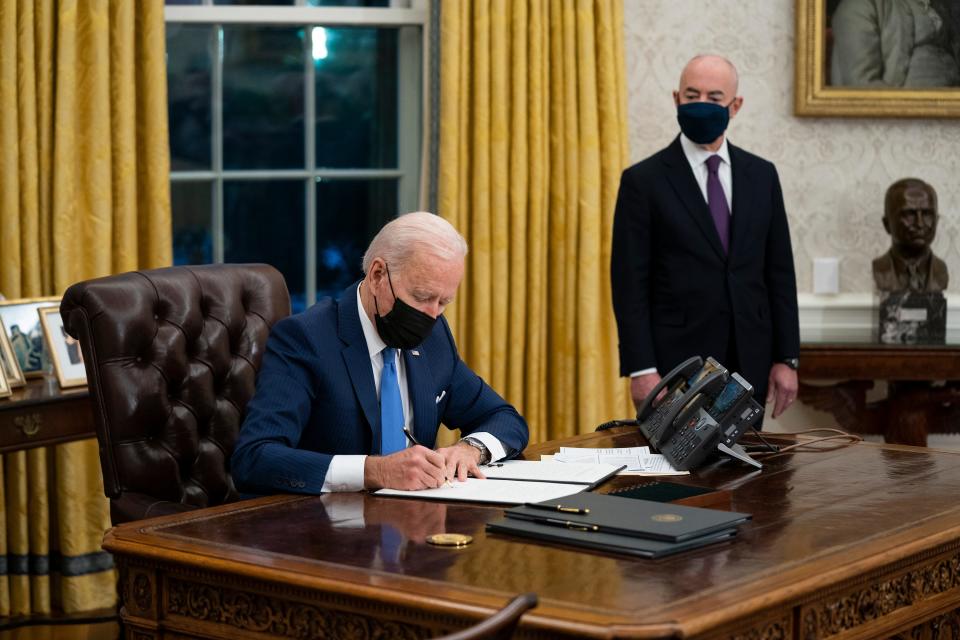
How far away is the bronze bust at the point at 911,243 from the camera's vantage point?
536cm

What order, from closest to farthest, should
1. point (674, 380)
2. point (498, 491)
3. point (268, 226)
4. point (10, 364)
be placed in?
point (498, 491), point (674, 380), point (10, 364), point (268, 226)

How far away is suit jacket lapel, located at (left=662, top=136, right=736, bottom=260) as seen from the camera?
4258mm

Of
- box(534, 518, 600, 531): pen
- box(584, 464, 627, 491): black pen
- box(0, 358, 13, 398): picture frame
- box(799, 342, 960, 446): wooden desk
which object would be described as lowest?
box(799, 342, 960, 446): wooden desk

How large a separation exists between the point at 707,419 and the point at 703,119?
146 cm

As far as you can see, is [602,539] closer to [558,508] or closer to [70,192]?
[558,508]

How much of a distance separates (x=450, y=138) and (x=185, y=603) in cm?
319

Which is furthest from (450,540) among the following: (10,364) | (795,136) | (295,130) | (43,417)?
(795,136)

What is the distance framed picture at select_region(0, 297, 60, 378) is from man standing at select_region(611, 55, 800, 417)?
1.80 m

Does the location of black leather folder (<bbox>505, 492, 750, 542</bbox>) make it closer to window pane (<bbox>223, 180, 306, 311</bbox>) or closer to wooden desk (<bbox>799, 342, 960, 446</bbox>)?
wooden desk (<bbox>799, 342, 960, 446</bbox>)

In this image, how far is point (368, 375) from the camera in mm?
2986

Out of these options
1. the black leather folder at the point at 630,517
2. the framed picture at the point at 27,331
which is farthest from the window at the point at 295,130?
the black leather folder at the point at 630,517

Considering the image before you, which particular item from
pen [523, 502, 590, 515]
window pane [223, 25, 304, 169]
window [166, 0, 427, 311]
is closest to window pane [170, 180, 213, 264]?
window [166, 0, 427, 311]

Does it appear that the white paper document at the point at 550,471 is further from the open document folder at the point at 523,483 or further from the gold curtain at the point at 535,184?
the gold curtain at the point at 535,184

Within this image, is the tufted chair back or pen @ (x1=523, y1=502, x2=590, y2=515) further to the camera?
the tufted chair back
